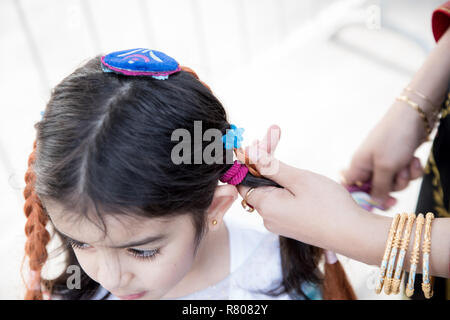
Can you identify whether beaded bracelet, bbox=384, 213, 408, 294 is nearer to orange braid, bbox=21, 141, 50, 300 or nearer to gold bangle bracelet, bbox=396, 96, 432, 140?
gold bangle bracelet, bbox=396, 96, 432, 140

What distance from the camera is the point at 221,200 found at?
702mm

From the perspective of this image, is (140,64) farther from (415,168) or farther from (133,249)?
(415,168)

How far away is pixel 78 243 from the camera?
67 cm

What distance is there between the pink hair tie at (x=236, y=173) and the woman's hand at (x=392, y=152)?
0.32 m

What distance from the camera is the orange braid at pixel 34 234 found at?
711mm

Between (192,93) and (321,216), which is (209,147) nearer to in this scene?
(192,93)

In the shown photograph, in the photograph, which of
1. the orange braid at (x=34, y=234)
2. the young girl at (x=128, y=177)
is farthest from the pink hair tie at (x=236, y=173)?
the orange braid at (x=34, y=234)

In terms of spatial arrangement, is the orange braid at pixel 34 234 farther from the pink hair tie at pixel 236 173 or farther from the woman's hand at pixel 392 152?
the woman's hand at pixel 392 152

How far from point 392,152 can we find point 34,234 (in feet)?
2.12

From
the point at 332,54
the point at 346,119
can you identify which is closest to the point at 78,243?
the point at 346,119

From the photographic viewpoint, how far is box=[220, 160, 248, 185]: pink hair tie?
672 mm

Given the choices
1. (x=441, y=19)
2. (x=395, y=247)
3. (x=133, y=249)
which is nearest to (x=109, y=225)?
(x=133, y=249)

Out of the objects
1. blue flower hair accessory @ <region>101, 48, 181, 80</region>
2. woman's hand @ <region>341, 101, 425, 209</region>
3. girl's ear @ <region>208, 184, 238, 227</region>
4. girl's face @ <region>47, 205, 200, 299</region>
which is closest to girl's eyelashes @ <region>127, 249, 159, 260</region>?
girl's face @ <region>47, 205, 200, 299</region>

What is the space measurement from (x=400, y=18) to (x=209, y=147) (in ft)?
6.12
